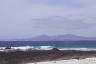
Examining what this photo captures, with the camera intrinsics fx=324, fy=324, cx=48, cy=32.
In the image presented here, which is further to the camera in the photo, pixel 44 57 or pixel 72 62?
pixel 44 57

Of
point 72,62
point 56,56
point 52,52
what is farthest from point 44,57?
point 72,62

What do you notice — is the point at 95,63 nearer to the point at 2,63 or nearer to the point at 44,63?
the point at 44,63

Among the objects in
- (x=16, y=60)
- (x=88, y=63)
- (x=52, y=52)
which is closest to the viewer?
(x=88, y=63)

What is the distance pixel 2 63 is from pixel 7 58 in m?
2.54

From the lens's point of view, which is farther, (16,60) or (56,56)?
(56,56)

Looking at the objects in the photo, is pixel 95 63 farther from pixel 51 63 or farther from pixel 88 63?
pixel 51 63

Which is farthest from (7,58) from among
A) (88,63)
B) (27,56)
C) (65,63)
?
(88,63)

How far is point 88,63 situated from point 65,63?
1.83 metres

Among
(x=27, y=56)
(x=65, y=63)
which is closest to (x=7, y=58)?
(x=27, y=56)

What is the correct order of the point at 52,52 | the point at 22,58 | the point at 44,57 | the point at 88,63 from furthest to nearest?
the point at 52,52
the point at 44,57
the point at 22,58
the point at 88,63

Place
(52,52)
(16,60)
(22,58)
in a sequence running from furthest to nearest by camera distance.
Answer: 1. (52,52)
2. (22,58)
3. (16,60)

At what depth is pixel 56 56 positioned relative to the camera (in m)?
32.6

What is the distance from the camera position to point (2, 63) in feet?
85.0

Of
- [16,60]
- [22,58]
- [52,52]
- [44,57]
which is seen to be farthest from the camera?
[52,52]
